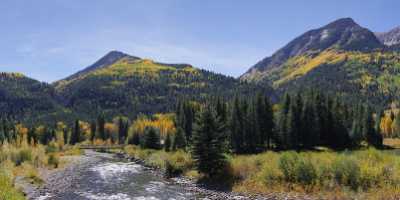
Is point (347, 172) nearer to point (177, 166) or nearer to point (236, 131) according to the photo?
point (177, 166)

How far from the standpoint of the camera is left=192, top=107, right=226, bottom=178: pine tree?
170ft

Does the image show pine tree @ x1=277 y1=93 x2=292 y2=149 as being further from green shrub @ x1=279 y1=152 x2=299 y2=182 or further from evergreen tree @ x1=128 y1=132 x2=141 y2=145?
evergreen tree @ x1=128 y1=132 x2=141 y2=145

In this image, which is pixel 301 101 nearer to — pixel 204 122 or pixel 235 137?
pixel 235 137

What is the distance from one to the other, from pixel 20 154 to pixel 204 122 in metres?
41.9

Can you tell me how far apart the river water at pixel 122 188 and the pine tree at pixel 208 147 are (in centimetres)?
455

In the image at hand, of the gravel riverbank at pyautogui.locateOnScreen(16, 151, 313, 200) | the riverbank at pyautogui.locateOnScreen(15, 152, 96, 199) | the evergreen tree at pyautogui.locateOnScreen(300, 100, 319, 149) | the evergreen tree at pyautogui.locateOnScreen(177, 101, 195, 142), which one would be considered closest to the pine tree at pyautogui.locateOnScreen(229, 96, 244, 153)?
the evergreen tree at pyautogui.locateOnScreen(300, 100, 319, 149)

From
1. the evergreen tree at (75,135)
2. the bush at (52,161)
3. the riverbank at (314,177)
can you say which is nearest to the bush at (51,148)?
the bush at (52,161)

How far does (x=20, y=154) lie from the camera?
245ft

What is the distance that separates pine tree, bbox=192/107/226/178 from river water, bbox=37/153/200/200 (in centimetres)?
455

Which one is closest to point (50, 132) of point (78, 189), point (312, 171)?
point (78, 189)

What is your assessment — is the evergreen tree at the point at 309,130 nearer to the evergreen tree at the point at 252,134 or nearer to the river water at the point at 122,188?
the evergreen tree at the point at 252,134

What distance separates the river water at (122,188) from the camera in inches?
1715

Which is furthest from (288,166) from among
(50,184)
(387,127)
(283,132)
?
(387,127)

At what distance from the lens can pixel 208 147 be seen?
51.9 m
